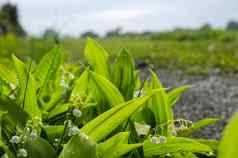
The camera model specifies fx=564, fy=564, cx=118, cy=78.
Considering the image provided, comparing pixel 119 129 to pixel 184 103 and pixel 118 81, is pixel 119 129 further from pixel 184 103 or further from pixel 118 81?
pixel 184 103

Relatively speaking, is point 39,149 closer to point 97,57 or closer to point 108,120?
point 108,120

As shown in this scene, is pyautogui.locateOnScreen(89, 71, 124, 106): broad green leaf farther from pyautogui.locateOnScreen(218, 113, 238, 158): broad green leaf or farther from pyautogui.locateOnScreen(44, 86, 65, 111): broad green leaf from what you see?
pyautogui.locateOnScreen(218, 113, 238, 158): broad green leaf

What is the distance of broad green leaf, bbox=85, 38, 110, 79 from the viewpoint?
2082 mm

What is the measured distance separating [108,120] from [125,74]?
1.53 ft

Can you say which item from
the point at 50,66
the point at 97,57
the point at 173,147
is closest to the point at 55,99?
the point at 50,66

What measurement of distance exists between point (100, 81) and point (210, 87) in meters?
5.69

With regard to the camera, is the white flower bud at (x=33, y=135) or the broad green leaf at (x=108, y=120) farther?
the broad green leaf at (x=108, y=120)

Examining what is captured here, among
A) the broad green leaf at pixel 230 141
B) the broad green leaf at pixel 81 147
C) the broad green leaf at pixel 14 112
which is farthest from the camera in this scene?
the broad green leaf at pixel 14 112

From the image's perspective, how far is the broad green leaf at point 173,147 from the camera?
1.65 metres

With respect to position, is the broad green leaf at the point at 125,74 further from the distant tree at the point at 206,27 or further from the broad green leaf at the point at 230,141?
the distant tree at the point at 206,27

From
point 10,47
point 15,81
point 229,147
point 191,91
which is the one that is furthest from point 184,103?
point 229,147

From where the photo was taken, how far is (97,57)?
6.86 ft

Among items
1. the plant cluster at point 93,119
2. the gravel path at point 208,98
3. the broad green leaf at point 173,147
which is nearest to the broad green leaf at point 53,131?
the plant cluster at point 93,119

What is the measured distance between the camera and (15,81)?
86.0 inches
